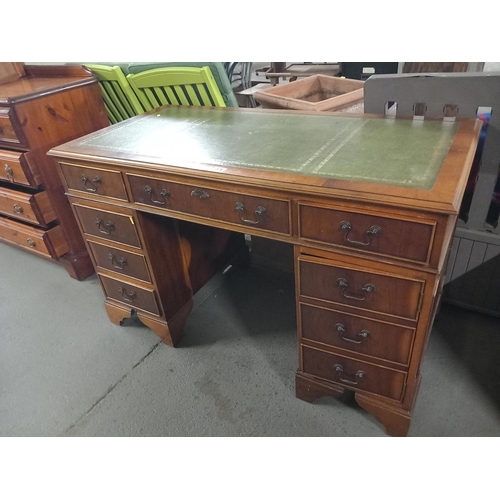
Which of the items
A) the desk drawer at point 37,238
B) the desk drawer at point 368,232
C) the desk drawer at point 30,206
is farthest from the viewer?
the desk drawer at point 37,238

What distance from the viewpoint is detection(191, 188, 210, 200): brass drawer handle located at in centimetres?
117

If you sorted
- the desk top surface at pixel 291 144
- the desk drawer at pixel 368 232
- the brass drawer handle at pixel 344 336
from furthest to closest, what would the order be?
the brass drawer handle at pixel 344 336 < the desk top surface at pixel 291 144 < the desk drawer at pixel 368 232

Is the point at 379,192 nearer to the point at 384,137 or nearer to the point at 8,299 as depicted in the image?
the point at 384,137

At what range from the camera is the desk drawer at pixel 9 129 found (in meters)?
1.76

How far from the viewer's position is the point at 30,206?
6.47 ft

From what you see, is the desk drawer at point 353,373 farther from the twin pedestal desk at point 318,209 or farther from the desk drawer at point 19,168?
the desk drawer at point 19,168

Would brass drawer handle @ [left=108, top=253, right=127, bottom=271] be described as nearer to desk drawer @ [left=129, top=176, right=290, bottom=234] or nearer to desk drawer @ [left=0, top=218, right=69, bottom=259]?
desk drawer @ [left=129, top=176, right=290, bottom=234]

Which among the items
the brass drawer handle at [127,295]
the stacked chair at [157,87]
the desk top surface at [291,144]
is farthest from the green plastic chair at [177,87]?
the brass drawer handle at [127,295]

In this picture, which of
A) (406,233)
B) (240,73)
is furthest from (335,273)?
(240,73)

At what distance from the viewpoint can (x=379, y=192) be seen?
932mm

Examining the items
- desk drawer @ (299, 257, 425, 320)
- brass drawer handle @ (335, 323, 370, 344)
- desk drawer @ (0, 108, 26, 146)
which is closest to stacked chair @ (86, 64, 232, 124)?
desk drawer @ (0, 108, 26, 146)

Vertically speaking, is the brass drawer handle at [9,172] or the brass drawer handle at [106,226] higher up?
the brass drawer handle at [9,172]

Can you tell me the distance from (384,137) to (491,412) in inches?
38.0

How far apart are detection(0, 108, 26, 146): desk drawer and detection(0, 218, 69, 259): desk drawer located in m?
0.45
